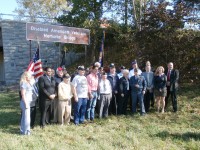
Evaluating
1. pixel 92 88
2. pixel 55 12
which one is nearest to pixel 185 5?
pixel 92 88

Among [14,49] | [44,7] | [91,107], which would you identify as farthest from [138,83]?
[44,7]

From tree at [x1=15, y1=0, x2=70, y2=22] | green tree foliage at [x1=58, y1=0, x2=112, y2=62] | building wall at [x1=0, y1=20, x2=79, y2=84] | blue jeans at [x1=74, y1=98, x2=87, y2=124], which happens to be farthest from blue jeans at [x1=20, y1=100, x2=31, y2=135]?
tree at [x1=15, y1=0, x2=70, y2=22]

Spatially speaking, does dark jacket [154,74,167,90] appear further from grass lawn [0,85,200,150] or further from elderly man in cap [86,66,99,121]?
elderly man in cap [86,66,99,121]

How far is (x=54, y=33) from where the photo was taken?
1055cm

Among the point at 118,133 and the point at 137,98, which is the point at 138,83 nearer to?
the point at 137,98

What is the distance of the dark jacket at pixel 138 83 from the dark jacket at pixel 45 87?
9.14ft

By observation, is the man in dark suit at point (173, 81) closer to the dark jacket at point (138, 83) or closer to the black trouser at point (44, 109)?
the dark jacket at point (138, 83)

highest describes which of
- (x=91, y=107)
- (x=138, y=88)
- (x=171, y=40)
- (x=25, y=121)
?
(x=171, y=40)

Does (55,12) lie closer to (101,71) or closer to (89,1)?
(89,1)

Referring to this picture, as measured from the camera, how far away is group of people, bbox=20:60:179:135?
8.06 meters

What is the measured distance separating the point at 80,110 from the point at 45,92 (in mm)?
1370

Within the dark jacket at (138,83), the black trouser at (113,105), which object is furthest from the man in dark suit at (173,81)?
the black trouser at (113,105)

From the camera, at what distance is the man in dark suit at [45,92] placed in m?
8.09

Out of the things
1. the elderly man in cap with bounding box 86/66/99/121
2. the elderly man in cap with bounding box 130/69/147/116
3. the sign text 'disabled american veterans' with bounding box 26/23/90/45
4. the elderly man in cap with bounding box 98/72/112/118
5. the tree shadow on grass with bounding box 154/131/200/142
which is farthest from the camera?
the sign text 'disabled american veterans' with bounding box 26/23/90/45
